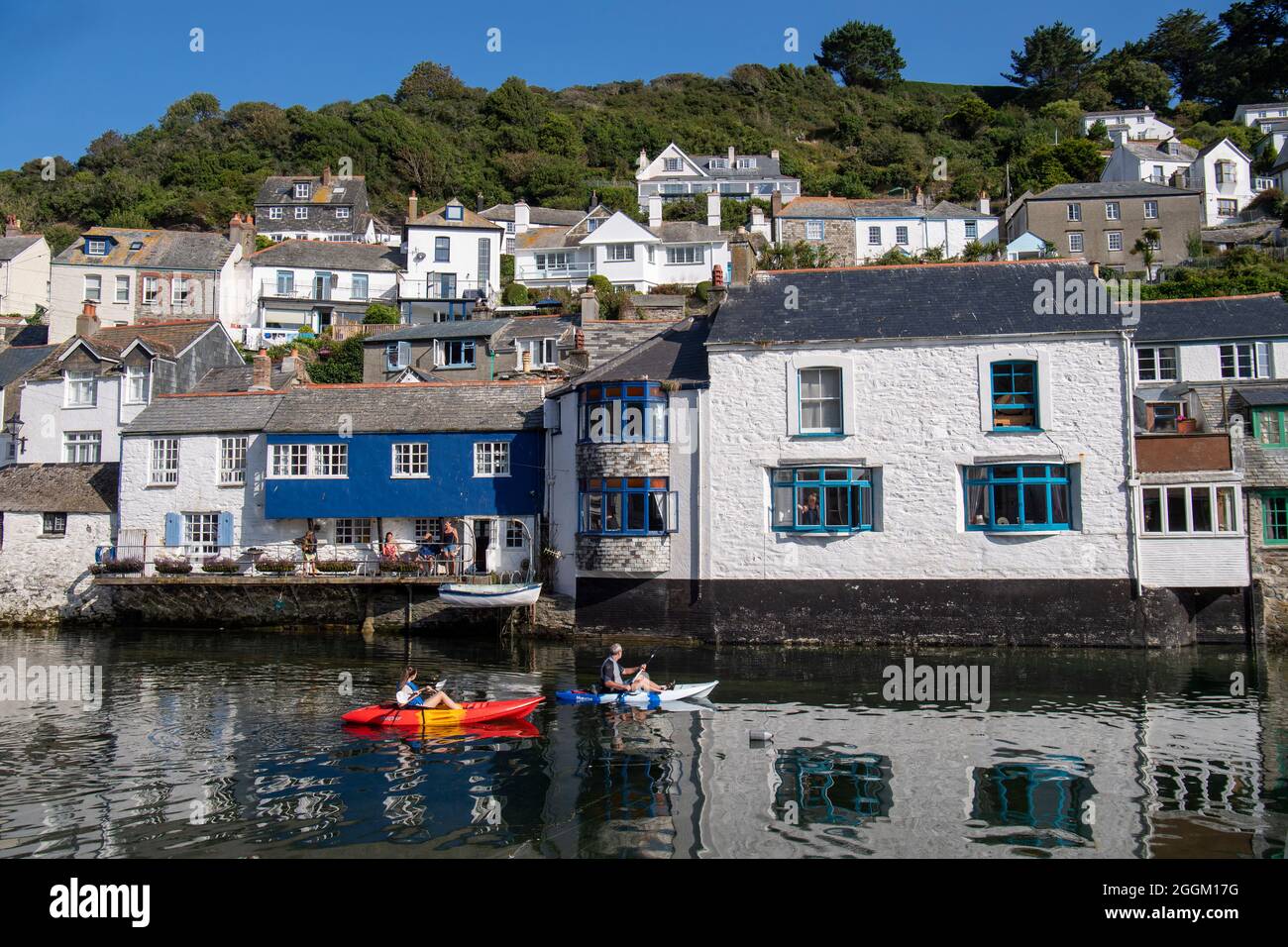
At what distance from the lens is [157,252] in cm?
6194

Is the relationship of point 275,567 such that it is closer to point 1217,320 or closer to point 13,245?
point 1217,320

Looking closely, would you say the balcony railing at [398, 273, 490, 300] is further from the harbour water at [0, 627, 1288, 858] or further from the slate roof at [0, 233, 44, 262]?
the harbour water at [0, 627, 1288, 858]

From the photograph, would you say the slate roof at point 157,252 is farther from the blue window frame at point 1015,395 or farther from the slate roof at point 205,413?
the blue window frame at point 1015,395

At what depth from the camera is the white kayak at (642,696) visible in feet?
67.8

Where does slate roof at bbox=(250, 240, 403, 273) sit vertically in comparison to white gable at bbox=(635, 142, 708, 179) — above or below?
below

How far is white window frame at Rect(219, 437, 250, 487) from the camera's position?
35.1 meters

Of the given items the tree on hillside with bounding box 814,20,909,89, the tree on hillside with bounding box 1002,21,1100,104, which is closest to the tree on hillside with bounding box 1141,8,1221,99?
the tree on hillside with bounding box 1002,21,1100,104

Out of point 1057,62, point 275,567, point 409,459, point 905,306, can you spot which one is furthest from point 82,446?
point 1057,62

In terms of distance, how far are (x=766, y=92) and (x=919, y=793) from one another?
130254 mm

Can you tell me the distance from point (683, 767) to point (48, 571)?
29065mm

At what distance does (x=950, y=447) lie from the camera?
2773 cm

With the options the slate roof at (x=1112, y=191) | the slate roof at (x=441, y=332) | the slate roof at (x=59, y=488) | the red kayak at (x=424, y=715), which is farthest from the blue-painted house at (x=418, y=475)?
the slate roof at (x=1112, y=191)

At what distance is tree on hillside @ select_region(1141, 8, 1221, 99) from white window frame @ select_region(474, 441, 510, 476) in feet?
401
